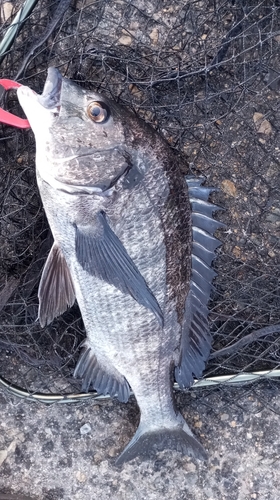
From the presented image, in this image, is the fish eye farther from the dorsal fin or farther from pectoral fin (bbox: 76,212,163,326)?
the dorsal fin

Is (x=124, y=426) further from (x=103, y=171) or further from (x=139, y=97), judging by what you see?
(x=139, y=97)

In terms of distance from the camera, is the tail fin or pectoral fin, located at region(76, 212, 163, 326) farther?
the tail fin

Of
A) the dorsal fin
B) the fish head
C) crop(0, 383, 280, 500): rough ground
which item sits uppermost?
the fish head

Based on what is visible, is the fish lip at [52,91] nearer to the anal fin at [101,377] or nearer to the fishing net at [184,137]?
the fishing net at [184,137]

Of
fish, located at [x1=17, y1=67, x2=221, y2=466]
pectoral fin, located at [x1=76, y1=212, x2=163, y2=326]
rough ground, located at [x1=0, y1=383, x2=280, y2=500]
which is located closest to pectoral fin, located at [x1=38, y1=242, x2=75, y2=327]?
fish, located at [x1=17, y1=67, x2=221, y2=466]

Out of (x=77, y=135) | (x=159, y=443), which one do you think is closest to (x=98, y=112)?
(x=77, y=135)

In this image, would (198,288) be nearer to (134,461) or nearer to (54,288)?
(54,288)

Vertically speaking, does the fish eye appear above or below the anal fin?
above

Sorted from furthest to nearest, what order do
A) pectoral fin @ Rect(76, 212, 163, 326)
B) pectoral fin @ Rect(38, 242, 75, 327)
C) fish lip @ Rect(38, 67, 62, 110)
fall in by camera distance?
pectoral fin @ Rect(38, 242, 75, 327), pectoral fin @ Rect(76, 212, 163, 326), fish lip @ Rect(38, 67, 62, 110)

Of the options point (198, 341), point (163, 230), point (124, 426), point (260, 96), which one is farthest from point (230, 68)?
point (124, 426)
